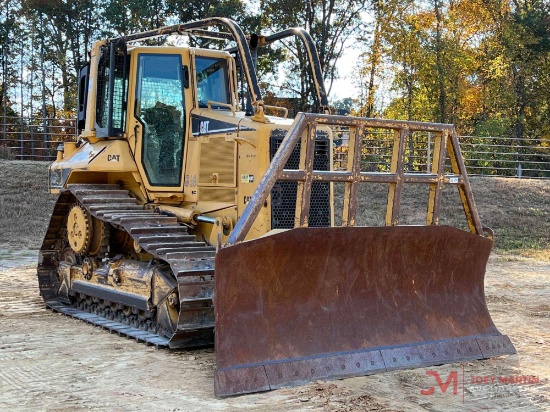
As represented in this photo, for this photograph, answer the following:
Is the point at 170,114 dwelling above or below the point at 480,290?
above

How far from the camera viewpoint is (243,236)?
5863mm

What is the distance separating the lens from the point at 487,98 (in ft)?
108

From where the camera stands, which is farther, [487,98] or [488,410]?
[487,98]

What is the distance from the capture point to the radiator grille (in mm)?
7594

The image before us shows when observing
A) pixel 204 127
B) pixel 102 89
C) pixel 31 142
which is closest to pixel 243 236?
pixel 204 127

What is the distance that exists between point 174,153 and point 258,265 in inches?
112

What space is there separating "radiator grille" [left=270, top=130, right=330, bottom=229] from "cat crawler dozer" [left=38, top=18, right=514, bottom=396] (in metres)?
0.01

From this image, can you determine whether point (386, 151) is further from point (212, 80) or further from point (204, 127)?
point (204, 127)

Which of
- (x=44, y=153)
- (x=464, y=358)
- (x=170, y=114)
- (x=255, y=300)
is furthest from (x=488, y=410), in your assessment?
(x=44, y=153)

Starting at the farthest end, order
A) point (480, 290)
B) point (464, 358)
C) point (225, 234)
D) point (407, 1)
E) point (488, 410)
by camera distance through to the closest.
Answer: point (407, 1)
point (225, 234)
point (480, 290)
point (464, 358)
point (488, 410)

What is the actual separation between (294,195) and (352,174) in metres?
1.52

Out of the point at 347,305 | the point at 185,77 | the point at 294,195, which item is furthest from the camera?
the point at 185,77

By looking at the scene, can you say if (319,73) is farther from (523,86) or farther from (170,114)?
(523,86)

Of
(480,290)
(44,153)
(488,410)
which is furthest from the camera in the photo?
(44,153)
